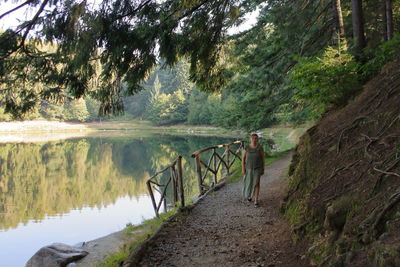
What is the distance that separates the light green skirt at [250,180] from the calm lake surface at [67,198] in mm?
6521

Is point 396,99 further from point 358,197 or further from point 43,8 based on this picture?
point 43,8

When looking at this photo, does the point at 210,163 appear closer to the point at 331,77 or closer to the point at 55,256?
the point at 55,256

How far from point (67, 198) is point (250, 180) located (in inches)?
512

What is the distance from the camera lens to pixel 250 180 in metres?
7.32

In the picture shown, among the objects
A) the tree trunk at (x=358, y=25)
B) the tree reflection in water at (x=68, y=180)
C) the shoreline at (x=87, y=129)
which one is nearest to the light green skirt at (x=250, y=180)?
the tree trunk at (x=358, y=25)

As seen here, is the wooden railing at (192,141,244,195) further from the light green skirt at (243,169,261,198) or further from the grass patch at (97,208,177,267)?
the light green skirt at (243,169,261,198)

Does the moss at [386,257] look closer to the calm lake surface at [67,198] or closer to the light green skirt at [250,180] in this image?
the light green skirt at [250,180]

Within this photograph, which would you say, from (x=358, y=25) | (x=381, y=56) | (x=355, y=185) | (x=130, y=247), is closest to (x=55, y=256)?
(x=130, y=247)

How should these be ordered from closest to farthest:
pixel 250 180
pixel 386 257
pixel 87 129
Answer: pixel 386 257, pixel 250 180, pixel 87 129

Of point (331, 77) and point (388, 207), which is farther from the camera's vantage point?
point (331, 77)

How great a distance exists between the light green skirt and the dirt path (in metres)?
0.23

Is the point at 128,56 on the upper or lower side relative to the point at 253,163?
upper

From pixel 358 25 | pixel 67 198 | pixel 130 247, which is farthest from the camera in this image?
pixel 67 198

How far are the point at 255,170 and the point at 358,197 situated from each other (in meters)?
3.68
